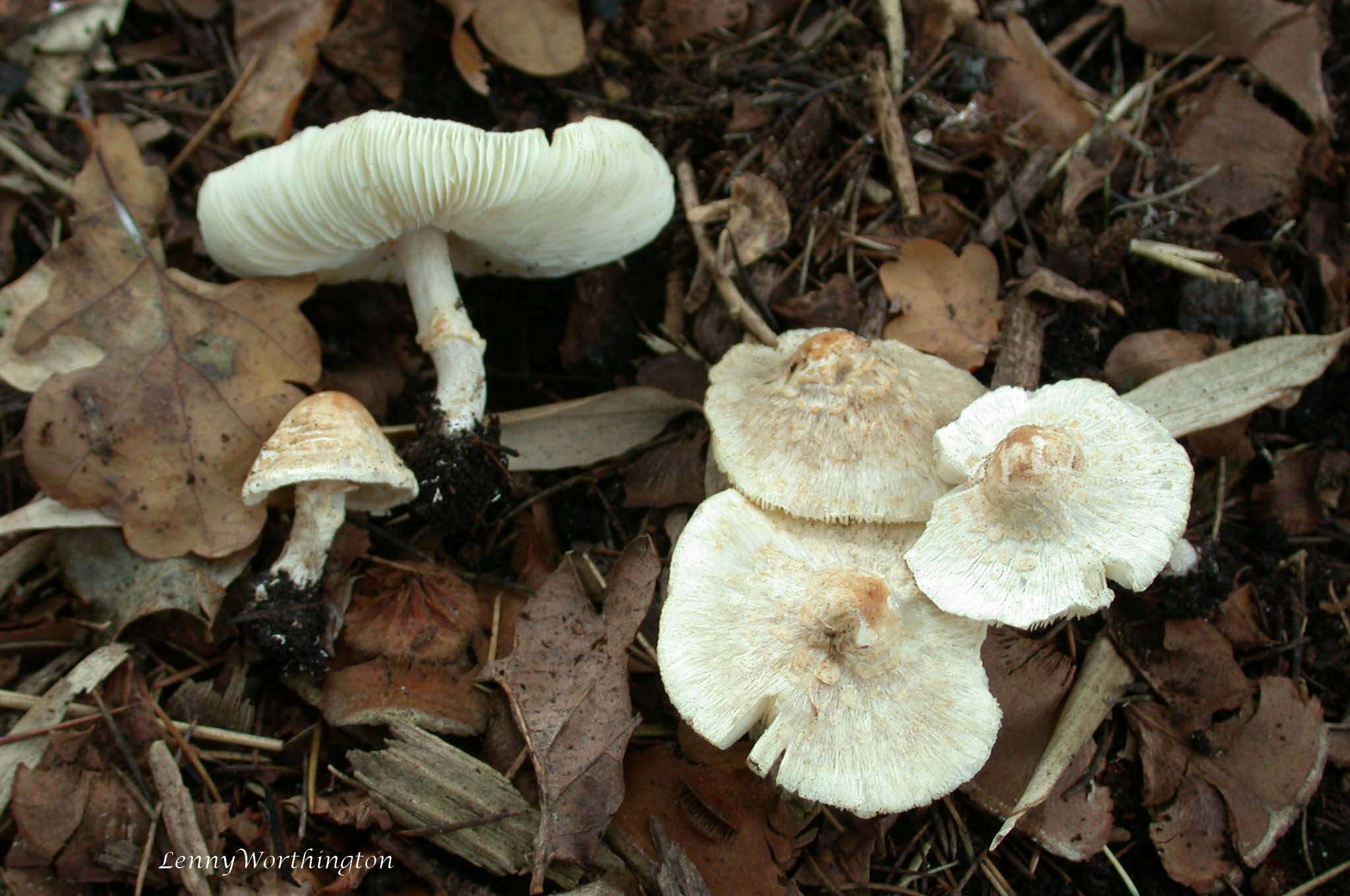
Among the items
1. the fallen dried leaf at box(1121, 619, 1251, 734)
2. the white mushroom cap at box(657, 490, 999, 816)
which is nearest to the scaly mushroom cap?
the white mushroom cap at box(657, 490, 999, 816)

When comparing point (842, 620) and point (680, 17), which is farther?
point (680, 17)

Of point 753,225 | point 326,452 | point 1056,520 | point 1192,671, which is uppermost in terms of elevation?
point 753,225

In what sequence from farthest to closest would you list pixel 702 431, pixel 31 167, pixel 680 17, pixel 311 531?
pixel 680 17 < pixel 31 167 < pixel 702 431 < pixel 311 531

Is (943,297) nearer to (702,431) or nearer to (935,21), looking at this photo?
(702,431)

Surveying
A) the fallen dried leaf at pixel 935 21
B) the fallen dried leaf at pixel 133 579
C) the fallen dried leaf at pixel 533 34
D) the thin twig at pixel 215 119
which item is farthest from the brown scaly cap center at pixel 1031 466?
the thin twig at pixel 215 119

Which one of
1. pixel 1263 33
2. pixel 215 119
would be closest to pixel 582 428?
pixel 215 119

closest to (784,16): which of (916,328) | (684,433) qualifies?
(916,328)

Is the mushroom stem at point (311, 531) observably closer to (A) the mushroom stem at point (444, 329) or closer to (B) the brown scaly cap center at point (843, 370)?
(A) the mushroom stem at point (444, 329)

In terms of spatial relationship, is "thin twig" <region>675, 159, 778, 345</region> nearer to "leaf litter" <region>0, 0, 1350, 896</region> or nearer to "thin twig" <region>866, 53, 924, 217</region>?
"leaf litter" <region>0, 0, 1350, 896</region>
